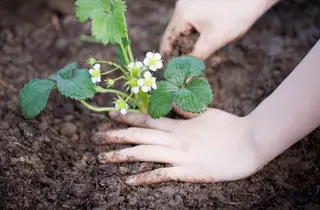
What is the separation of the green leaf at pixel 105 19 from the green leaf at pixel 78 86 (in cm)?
17

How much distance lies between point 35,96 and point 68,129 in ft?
1.00

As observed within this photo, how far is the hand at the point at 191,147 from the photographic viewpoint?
1.68 m

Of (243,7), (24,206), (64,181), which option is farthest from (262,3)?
Result: (24,206)

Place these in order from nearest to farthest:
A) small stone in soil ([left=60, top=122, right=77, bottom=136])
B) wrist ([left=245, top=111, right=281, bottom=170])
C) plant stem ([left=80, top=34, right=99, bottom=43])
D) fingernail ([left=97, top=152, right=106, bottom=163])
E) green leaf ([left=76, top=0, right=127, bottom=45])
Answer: green leaf ([left=76, top=0, right=127, bottom=45]) < wrist ([left=245, top=111, right=281, bottom=170]) < fingernail ([left=97, top=152, right=106, bottom=163]) < small stone in soil ([left=60, top=122, right=77, bottom=136]) < plant stem ([left=80, top=34, right=99, bottom=43])

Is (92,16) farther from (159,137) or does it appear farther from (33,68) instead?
(33,68)

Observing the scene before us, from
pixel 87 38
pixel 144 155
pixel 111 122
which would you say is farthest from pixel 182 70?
pixel 87 38

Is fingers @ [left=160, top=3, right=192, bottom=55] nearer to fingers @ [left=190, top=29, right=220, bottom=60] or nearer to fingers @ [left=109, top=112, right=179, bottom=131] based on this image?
fingers @ [left=190, top=29, right=220, bottom=60]

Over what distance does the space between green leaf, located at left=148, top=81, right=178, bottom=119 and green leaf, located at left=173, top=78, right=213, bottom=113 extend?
3 centimetres

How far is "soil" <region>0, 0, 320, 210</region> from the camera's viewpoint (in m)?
1.61

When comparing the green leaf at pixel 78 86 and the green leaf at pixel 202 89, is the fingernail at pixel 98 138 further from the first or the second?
the green leaf at pixel 202 89

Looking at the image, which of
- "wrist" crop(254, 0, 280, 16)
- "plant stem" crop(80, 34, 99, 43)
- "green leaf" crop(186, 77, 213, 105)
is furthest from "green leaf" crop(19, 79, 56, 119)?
"wrist" crop(254, 0, 280, 16)

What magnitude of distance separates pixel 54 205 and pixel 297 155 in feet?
2.93

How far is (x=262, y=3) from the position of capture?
196 cm

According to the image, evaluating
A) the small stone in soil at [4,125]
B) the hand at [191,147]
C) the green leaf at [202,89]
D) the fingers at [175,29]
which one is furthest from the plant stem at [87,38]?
the green leaf at [202,89]
